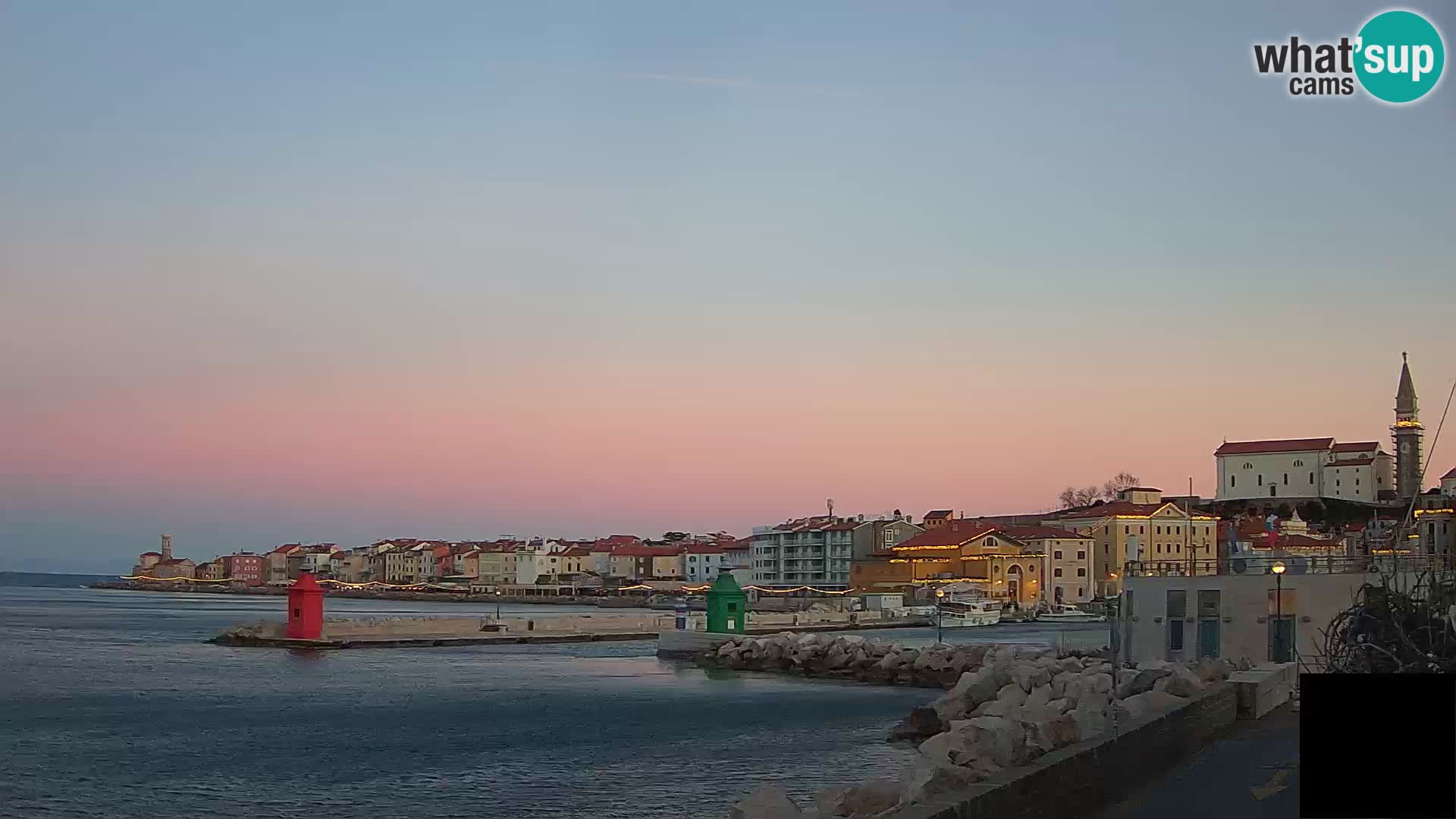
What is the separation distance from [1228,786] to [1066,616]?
80217 millimetres

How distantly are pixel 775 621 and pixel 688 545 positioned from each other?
8329 cm

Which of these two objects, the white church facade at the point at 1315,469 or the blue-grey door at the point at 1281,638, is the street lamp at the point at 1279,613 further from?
the white church facade at the point at 1315,469

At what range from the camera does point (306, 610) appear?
50.7 m

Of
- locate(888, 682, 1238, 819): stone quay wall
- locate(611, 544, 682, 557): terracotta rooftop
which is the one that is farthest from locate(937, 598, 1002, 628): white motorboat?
locate(611, 544, 682, 557): terracotta rooftop

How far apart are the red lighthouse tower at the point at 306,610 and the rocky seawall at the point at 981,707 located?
702 inches

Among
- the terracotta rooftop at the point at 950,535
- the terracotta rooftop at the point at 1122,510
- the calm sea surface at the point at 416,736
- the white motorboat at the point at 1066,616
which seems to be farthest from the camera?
the terracotta rooftop at the point at 950,535

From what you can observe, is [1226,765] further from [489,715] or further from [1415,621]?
[489,715]

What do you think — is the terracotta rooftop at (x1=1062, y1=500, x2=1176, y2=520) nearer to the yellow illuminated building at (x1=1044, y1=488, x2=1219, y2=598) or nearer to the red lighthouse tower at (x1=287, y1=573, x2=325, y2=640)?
the yellow illuminated building at (x1=1044, y1=488, x2=1219, y2=598)

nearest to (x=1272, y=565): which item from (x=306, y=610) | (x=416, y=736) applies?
(x=416, y=736)

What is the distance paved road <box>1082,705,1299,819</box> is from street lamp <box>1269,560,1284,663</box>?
10017 millimetres

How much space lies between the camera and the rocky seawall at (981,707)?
11.7 metres

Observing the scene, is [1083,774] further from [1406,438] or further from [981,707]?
[1406,438]

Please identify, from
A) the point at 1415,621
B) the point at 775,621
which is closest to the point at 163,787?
the point at 1415,621

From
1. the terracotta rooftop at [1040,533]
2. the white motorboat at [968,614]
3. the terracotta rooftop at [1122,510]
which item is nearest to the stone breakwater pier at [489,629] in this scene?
the white motorboat at [968,614]
